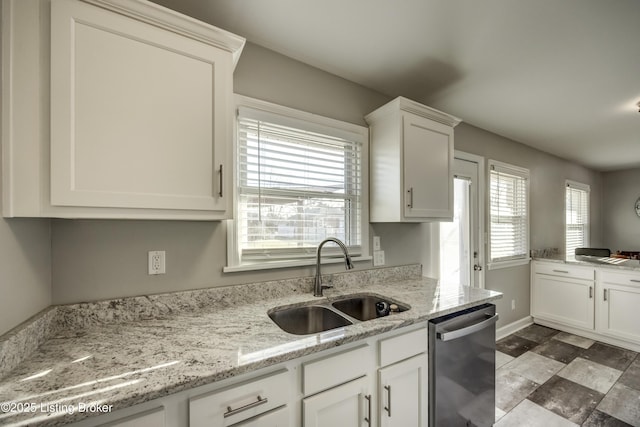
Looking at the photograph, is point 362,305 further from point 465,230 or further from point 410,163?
point 465,230

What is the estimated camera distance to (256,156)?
160cm

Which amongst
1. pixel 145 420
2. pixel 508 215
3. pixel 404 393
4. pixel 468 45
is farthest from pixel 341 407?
pixel 508 215

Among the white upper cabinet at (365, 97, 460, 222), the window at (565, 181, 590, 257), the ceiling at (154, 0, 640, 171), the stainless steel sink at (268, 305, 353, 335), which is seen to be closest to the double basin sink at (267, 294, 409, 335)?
the stainless steel sink at (268, 305, 353, 335)

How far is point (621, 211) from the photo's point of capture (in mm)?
5047

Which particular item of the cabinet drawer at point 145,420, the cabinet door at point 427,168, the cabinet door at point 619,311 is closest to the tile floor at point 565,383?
the cabinet door at point 619,311

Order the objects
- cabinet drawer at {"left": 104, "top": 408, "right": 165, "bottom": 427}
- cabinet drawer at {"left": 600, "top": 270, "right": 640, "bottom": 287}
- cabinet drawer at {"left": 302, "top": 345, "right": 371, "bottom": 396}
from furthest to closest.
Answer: cabinet drawer at {"left": 600, "top": 270, "right": 640, "bottom": 287}, cabinet drawer at {"left": 302, "top": 345, "right": 371, "bottom": 396}, cabinet drawer at {"left": 104, "top": 408, "right": 165, "bottom": 427}

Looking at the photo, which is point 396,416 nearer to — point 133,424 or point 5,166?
point 133,424

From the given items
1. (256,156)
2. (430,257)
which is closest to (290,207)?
(256,156)

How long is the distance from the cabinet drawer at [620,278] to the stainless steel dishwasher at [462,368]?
2.58 meters

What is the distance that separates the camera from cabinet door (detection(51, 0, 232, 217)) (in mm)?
921

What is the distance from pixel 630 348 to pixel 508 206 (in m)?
1.92

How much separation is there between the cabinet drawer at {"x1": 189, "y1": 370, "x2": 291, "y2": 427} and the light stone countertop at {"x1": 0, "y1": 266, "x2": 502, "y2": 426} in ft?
0.24

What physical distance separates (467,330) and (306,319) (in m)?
0.88

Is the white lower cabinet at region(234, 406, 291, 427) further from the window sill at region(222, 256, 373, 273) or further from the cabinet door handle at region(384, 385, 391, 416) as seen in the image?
the window sill at region(222, 256, 373, 273)
